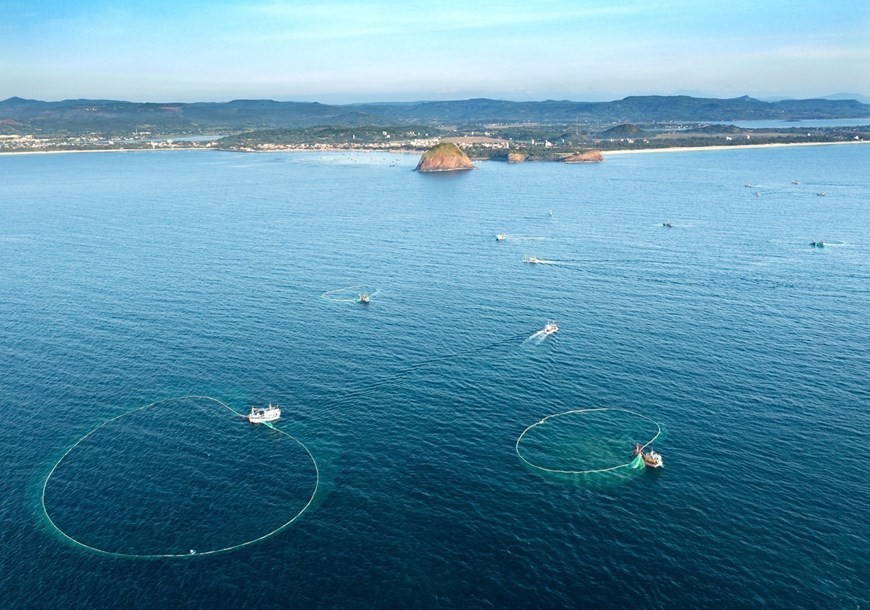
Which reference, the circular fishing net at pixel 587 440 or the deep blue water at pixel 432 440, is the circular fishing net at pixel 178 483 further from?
the circular fishing net at pixel 587 440

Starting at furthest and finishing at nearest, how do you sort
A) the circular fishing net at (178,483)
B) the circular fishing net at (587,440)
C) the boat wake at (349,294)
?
the boat wake at (349,294) → the circular fishing net at (587,440) → the circular fishing net at (178,483)

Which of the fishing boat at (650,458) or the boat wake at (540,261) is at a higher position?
the boat wake at (540,261)

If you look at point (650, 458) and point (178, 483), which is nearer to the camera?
point (178, 483)

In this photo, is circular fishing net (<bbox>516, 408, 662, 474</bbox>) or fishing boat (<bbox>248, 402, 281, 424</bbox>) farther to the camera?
fishing boat (<bbox>248, 402, 281, 424</bbox>)

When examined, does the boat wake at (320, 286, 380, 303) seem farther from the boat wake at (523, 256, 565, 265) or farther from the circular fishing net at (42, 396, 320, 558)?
the circular fishing net at (42, 396, 320, 558)

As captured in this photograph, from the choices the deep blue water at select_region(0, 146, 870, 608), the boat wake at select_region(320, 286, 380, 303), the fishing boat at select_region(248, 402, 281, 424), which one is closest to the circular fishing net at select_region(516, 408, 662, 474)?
the deep blue water at select_region(0, 146, 870, 608)

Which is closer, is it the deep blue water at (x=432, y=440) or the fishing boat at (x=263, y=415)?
the deep blue water at (x=432, y=440)

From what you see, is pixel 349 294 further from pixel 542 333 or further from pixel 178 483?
pixel 178 483

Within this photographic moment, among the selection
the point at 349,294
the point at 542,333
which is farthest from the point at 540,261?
the point at 542,333

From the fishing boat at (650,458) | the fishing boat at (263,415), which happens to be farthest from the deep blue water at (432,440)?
the fishing boat at (650,458)
